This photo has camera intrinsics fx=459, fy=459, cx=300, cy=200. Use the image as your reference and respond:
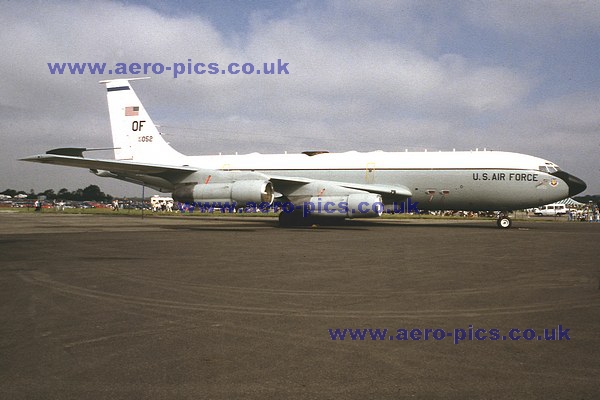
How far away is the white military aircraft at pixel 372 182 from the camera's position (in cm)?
2158

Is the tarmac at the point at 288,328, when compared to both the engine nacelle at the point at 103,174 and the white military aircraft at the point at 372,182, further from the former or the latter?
the engine nacelle at the point at 103,174

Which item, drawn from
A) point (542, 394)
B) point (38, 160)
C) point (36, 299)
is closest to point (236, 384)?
point (542, 394)

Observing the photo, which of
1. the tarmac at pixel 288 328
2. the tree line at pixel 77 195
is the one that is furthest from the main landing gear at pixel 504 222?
the tree line at pixel 77 195

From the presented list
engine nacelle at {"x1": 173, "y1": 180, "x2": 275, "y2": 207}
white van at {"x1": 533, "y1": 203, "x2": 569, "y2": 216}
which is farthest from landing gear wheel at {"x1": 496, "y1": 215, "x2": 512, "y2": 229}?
white van at {"x1": 533, "y1": 203, "x2": 569, "y2": 216}

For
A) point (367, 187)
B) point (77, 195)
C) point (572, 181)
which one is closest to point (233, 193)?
point (367, 187)

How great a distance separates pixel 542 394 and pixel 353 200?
60.8 feet

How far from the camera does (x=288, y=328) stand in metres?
A: 5.04

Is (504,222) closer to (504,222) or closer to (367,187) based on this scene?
(504,222)

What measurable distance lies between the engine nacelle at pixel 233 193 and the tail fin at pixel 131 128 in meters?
8.46

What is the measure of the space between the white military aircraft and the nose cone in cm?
5

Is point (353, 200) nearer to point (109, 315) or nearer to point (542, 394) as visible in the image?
point (109, 315)

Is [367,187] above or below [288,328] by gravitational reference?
above

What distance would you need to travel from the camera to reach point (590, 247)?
14.3 meters

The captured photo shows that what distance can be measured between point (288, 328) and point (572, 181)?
22956 mm
